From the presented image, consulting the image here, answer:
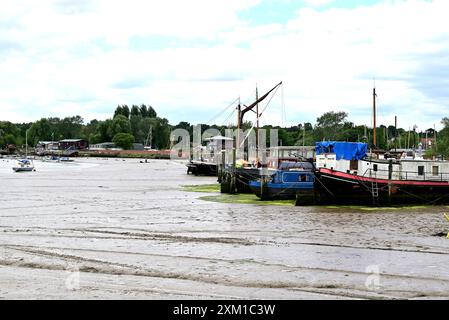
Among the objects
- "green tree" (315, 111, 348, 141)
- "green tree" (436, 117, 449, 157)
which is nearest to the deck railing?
"green tree" (436, 117, 449, 157)

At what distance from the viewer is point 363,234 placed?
24.8 metres

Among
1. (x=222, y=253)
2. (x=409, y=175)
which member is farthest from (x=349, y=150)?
(x=222, y=253)

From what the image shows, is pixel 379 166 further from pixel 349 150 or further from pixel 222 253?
pixel 222 253

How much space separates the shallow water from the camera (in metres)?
14.0

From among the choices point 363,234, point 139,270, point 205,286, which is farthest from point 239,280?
point 363,234

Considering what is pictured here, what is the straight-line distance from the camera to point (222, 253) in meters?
19.5

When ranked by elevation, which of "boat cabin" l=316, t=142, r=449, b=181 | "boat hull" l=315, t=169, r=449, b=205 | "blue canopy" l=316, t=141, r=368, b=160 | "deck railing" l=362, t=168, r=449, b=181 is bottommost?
"boat hull" l=315, t=169, r=449, b=205

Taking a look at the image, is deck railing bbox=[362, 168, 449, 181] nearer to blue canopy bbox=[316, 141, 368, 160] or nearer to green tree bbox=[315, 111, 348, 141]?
blue canopy bbox=[316, 141, 368, 160]

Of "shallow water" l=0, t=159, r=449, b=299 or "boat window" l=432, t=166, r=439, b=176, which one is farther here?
"boat window" l=432, t=166, r=439, b=176

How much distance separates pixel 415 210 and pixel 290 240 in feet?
50.9

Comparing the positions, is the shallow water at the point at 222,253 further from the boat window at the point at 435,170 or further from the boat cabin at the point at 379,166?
the boat window at the point at 435,170

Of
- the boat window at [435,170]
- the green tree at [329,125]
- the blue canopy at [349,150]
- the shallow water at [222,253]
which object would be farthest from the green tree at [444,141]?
the shallow water at [222,253]

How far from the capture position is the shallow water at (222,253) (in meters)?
14.0

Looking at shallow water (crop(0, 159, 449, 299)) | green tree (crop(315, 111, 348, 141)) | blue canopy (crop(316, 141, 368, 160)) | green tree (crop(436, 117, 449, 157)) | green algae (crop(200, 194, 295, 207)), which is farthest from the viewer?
green tree (crop(315, 111, 348, 141))
